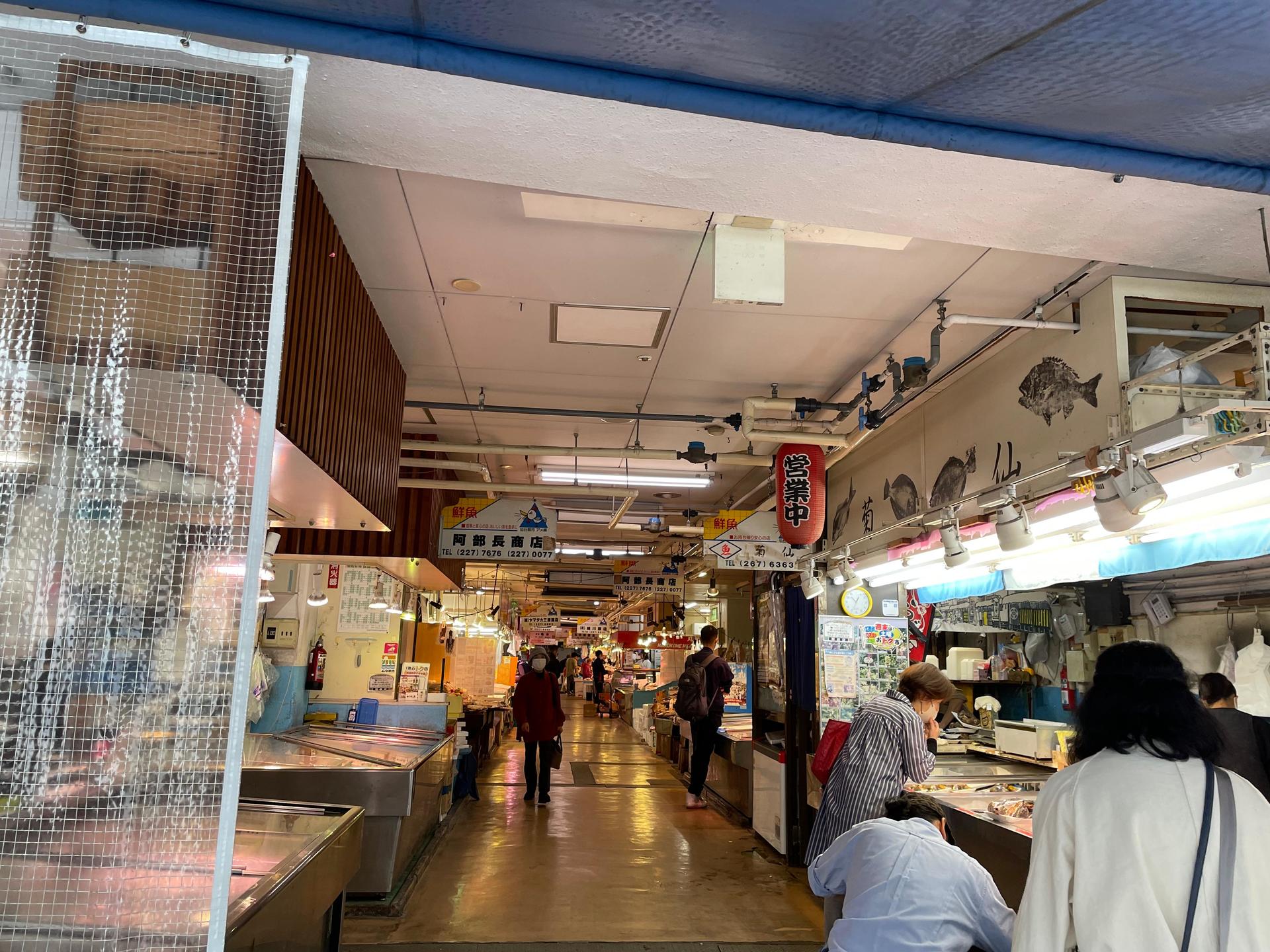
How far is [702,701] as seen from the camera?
33.5 feet

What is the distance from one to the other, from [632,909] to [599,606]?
84.6 feet

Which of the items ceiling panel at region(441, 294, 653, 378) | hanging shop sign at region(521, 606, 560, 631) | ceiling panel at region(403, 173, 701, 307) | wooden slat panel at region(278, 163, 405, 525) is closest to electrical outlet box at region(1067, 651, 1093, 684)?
ceiling panel at region(441, 294, 653, 378)

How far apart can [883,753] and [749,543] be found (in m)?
3.77

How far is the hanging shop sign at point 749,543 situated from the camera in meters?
8.20

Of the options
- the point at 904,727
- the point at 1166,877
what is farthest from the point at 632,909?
the point at 1166,877

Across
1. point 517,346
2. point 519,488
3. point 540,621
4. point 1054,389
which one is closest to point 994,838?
point 1054,389

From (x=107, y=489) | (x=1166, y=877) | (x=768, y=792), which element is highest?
(x=107, y=489)

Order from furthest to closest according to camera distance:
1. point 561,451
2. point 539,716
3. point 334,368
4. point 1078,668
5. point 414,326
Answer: point 539,716
point 1078,668
point 561,451
point 414,326
point 334,368

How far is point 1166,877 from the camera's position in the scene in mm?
2191

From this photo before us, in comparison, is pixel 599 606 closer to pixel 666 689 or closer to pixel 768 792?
pixel 666 689

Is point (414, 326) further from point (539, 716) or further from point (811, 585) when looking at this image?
point (539, 716)

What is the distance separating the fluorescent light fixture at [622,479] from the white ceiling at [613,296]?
1518mm

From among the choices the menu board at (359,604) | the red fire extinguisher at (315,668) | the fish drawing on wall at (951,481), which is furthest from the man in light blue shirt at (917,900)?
the menu board at (359,604)

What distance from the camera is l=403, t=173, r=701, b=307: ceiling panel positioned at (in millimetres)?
4328
